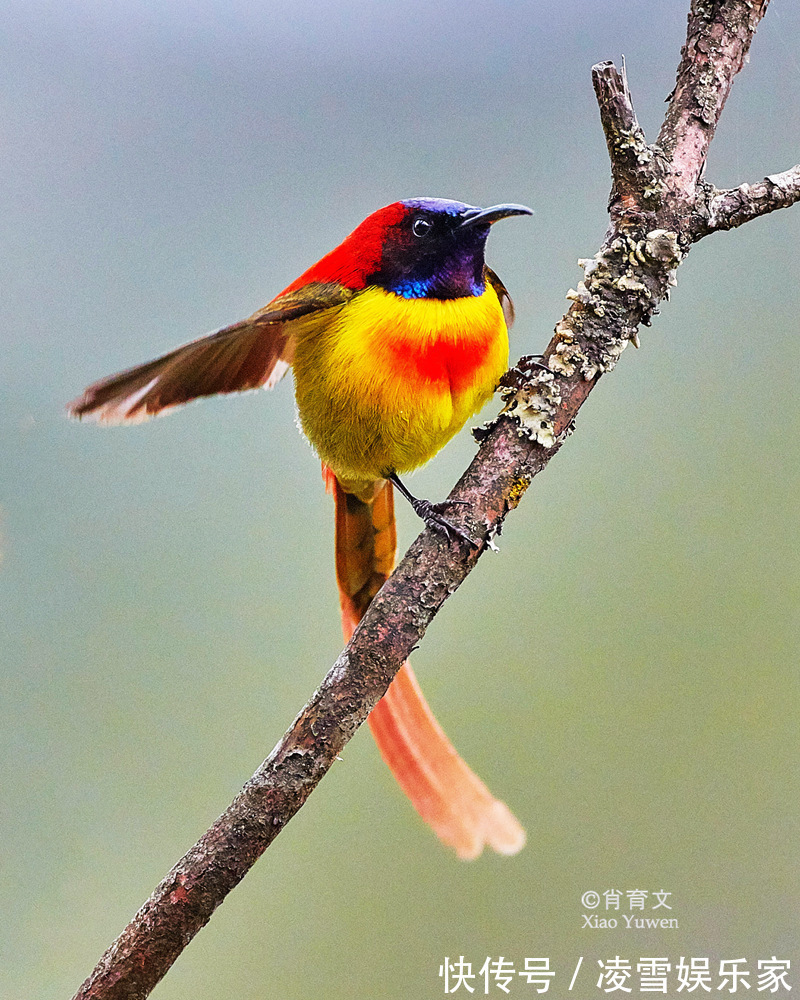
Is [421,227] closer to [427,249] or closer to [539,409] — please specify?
[427,249]

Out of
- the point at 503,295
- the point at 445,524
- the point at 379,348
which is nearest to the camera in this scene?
the point at 445,524

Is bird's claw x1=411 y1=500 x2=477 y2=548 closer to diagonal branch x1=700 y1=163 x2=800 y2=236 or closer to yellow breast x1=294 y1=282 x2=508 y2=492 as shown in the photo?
yellow breast x1=294 y1=282 x2=508 y2=492

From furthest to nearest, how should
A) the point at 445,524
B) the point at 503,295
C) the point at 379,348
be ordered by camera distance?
the point at 503,295 < the point at 379,348 < the point at 445,524

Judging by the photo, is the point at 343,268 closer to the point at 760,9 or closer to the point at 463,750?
the point at 760,9

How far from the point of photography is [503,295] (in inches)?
45.2

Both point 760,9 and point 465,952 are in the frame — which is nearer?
point 760,9

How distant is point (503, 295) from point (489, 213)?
A: 225mm

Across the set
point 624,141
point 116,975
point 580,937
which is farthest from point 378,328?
point 580,937

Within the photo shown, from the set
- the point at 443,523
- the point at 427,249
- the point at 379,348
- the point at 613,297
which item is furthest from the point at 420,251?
the point at 443,523

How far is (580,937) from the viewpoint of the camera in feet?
3.70

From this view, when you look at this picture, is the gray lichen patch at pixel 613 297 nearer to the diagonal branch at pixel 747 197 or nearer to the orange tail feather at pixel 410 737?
the diagonal branch at pixel 747 197

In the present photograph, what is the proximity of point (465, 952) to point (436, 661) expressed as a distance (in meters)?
0.40

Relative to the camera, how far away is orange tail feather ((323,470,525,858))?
118 cm

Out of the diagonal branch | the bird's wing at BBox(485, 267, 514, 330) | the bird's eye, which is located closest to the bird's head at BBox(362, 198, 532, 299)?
the bird's eye
